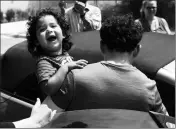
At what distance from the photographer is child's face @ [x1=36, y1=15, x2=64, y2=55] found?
2137mm

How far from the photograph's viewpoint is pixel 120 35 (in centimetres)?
162

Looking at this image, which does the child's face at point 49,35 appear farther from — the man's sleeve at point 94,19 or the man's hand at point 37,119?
the man's sleeve at point 94,19

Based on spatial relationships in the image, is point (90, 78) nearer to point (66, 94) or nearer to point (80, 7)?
point (66, 94)

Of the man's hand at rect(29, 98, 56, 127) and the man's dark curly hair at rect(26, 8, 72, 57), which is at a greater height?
the man's dark curly hair at rect(26, 8, 72, 57)

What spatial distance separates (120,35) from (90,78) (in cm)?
30

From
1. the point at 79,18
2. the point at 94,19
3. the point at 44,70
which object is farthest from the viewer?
the point at 79,18

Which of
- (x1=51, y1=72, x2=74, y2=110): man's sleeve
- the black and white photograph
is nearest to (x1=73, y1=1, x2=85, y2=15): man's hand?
the black and white photograph

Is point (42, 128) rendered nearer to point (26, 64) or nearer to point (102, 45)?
point (102, 45)

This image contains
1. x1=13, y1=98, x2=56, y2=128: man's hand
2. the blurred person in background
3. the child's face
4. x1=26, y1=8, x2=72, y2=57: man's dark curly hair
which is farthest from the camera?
the blurred person in background

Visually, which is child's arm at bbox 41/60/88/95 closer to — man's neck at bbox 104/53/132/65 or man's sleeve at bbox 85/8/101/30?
man's neck at bbox 104/53/132/65

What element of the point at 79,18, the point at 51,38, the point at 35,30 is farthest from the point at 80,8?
the point at 51,38

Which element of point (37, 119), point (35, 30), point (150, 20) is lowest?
point (37, 119)

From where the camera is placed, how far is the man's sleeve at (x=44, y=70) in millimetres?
1827

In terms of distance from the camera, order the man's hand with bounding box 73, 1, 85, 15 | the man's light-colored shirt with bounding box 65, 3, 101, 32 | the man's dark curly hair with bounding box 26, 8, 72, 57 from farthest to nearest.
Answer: the man's hand with bounding box 73, 1, 85, 15 → the man's light-colored shirt with bounding box 65, 3, 101, 32 → the man's dark curly hair with bounding box 26, 8, 72, 57
